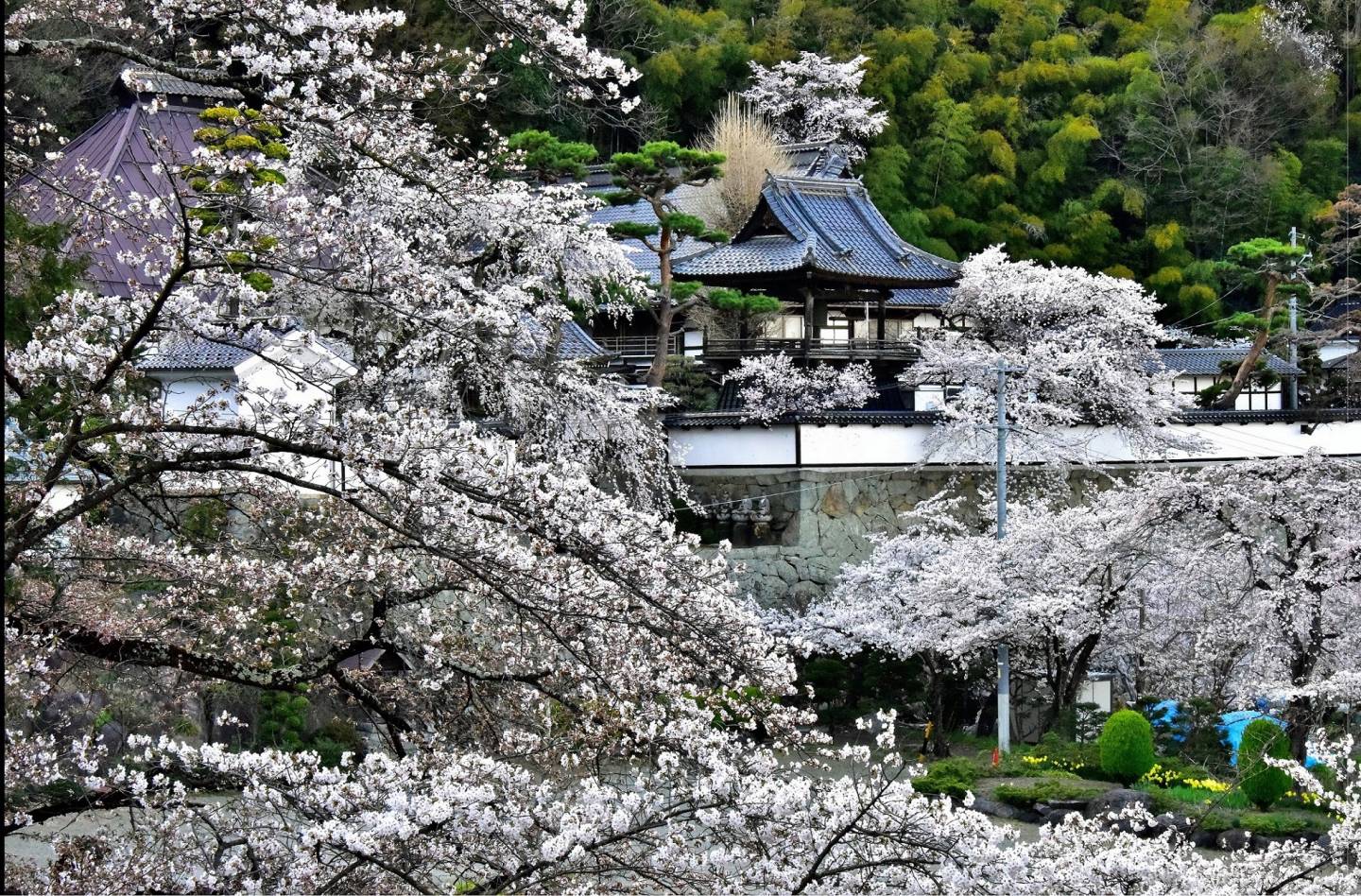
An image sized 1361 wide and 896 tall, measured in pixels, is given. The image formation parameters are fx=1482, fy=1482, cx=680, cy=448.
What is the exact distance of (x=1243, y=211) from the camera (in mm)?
26125

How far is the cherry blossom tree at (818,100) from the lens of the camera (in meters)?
27.3

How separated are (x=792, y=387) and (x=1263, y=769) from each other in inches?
296

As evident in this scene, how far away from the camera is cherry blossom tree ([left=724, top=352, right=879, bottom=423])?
16.4 meters

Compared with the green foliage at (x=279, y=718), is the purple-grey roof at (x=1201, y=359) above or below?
above

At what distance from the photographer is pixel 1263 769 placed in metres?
10.5

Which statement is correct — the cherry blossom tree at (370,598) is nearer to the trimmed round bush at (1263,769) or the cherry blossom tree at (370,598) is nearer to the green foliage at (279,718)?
the trimmed round bush at (1263,769)

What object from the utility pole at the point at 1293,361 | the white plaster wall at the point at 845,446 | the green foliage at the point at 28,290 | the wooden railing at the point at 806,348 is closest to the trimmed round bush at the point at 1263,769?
the white plaster wall at the point at 845,446

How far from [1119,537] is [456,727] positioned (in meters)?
8.46

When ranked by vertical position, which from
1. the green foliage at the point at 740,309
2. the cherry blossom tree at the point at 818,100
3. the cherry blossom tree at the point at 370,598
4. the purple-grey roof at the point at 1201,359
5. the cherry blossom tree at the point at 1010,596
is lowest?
the cherry blossom tree at the point at 1010,596

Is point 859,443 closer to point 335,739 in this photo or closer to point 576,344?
point 576,344

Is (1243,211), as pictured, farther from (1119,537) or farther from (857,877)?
(857,877)

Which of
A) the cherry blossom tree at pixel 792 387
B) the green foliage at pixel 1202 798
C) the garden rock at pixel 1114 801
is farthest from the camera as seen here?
the cherry blossom tree at pixel 792 387

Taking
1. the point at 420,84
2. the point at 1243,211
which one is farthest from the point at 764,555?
the point at 1243,211

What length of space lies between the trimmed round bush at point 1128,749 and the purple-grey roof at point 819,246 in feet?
25.3
